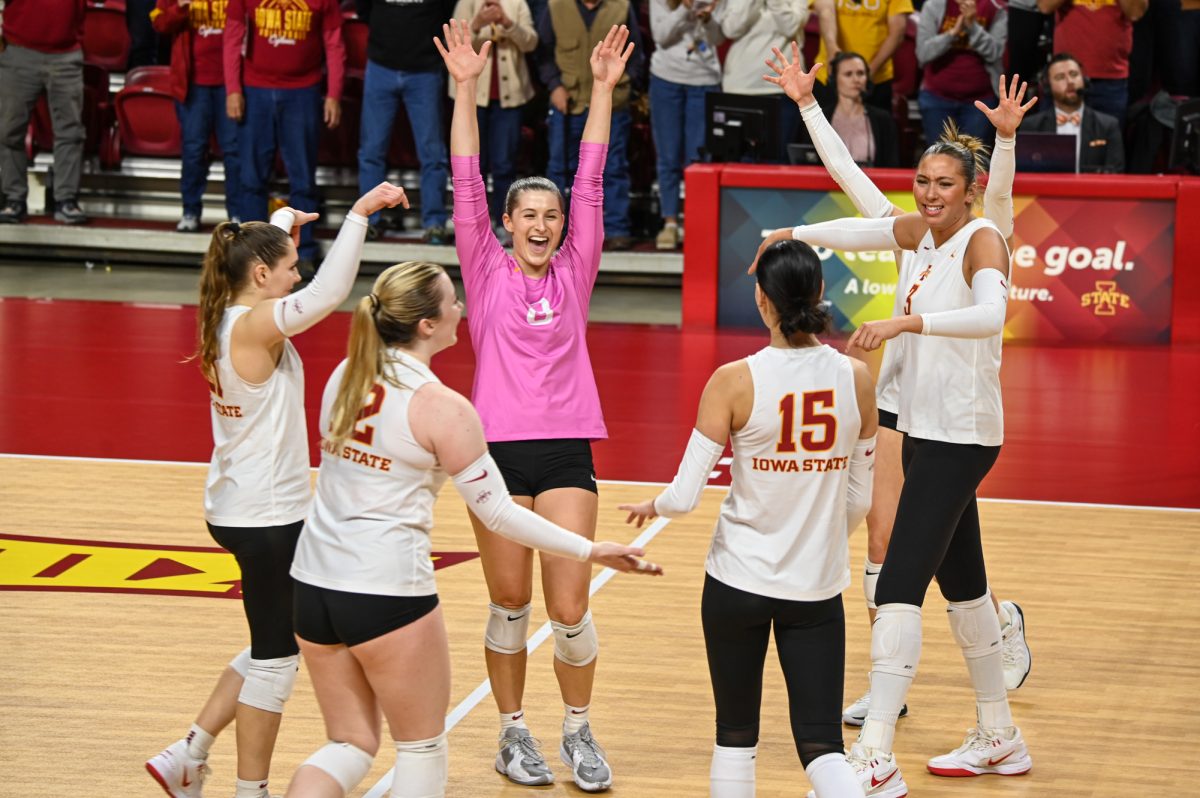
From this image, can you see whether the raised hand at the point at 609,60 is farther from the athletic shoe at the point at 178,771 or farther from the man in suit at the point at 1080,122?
the man in suit at the point at 1080,122

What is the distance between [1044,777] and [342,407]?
8.81ft

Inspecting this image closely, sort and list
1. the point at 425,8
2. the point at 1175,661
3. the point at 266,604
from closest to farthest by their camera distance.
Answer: the point at 266,604 < the point at 1175,661 < the point at 425,8

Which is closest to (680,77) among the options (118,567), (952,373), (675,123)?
(675,123)

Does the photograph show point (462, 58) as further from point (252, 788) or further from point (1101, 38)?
point (1101, 38)

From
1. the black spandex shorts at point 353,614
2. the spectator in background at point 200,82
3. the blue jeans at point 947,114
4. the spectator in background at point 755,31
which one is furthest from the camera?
the spectator in background at point 200,82

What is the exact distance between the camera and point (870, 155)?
1307 cm

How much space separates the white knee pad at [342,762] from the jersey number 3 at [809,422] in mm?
1301

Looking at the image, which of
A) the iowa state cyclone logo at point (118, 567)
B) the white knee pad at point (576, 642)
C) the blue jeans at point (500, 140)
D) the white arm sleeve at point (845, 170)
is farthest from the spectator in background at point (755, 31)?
the white knee pad at point (576, 642)

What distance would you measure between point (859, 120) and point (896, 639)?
28.2 ft

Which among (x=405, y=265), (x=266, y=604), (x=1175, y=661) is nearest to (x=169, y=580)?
(x=266, y=604)

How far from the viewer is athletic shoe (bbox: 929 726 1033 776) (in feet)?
17.6

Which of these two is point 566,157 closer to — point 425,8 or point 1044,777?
point 425,8

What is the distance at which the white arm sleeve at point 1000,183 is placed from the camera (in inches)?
216

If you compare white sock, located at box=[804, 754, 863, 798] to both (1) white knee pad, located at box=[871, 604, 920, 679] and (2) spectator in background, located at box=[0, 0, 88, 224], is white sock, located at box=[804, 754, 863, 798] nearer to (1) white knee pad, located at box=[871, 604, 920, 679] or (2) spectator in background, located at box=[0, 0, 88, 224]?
(1) white knee pad, located at box=[871, 604, 920, 679]
